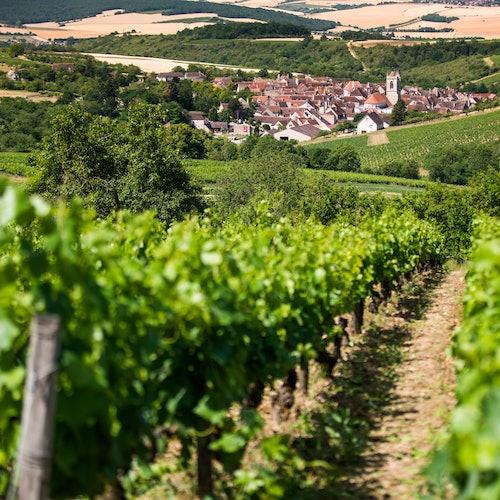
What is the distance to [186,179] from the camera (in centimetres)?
3447

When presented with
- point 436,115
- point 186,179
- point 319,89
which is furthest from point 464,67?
point 186,179

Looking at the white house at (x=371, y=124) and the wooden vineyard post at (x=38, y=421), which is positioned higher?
the wooden vineyard post at (x=38, y=421)

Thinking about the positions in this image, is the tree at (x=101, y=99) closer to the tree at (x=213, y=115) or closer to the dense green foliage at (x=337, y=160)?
the tree at (x=213, y=115)

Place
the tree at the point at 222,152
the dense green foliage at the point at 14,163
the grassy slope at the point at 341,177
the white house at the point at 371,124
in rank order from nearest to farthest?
1. the dense green foliage at the point at 14,163
2. the grassy slope at the point at 341,177
3. the tree at the point at 222,152
4. the white house at the point at 371,124

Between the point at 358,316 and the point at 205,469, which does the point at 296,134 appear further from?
the point at 205,469

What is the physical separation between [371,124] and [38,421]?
417 ft

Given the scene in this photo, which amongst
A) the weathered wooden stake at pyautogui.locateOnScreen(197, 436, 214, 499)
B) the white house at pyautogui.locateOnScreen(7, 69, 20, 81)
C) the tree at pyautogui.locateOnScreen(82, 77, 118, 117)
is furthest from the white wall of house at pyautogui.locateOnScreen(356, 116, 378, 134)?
the weathered wooden stake at pyautogui.locateOnScreen(197, 436, 214, 499)

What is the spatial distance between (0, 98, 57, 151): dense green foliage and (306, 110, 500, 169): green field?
3378 cm

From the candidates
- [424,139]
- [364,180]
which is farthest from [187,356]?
[424,139]

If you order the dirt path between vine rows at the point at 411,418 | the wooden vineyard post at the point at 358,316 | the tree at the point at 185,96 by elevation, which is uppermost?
the dirt path between vine rows at the point at 411,418

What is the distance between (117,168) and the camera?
3438cm

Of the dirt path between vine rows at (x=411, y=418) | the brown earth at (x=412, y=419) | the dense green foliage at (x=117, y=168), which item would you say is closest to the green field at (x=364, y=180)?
the dense green foliage at (x=117, y=168)

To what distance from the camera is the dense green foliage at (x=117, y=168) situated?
105ft

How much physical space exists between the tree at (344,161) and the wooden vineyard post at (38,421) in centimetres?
8421
